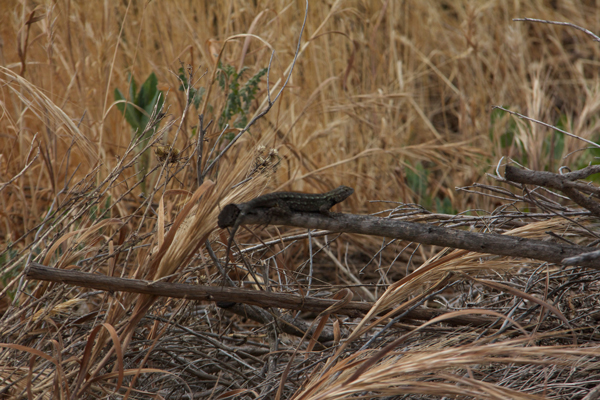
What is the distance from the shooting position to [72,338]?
2.04 metres

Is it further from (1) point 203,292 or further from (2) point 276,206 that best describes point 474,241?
(1) point 203,292

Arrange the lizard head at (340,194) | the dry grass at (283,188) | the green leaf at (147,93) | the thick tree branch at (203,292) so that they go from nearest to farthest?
the thick tree branch at (203,292), the dry grass at (283,188), the lizard head at (340,194), the green leaf at (147,93)

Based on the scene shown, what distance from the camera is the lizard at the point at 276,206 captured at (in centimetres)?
161

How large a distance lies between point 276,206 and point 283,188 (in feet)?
6.25

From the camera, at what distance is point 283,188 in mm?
3678

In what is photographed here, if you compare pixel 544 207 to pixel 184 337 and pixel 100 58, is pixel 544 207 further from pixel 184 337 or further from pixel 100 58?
pixel 100 58

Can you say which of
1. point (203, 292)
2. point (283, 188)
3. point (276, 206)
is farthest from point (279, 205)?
point (283, 188)

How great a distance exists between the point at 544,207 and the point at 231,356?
4.63 ft

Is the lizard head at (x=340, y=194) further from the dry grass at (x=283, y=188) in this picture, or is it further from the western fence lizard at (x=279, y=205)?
the dry grass at (x=283, y=188)

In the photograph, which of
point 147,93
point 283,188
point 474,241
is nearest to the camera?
point 474,241

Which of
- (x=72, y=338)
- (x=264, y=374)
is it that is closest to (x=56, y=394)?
(x=72, y=338)

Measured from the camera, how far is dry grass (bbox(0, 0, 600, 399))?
166 cm

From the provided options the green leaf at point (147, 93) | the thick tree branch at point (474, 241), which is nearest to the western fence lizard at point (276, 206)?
the thick tree branch at point (474, 241)

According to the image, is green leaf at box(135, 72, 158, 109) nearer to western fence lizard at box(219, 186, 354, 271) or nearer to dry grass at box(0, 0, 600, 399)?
dry grass at box(0, 0, 600, 399)
